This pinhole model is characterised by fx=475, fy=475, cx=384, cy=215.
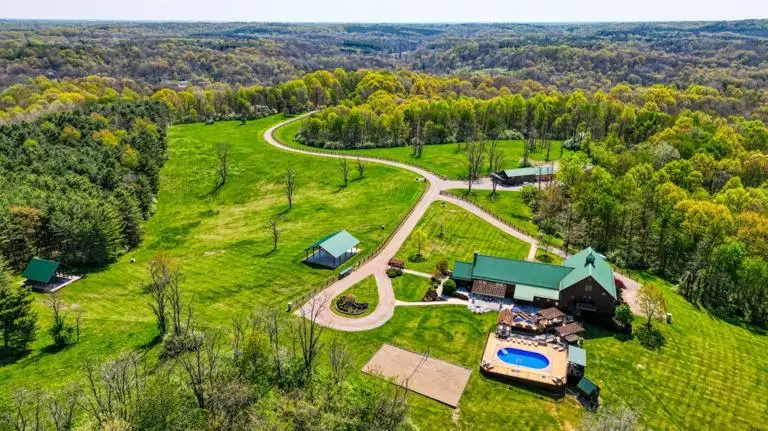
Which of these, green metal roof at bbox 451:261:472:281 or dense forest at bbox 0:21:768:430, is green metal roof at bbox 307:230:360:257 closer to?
green metal roof at bbox 451:261:472:281

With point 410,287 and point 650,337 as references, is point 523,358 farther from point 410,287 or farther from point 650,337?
point 410,287

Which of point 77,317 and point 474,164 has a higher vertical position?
point 474,164

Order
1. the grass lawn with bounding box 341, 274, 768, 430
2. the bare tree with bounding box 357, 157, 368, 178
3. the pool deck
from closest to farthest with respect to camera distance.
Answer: the grass lawn with bounding box 341, 274, 768, 430, the pool deck, the bare tree with bounding box 357, 157, 368, 178

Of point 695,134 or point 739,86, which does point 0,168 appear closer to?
point 695,134

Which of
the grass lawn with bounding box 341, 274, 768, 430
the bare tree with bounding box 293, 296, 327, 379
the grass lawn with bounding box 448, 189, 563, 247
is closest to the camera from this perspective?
the bare tree with bounding box 293, 296, 327, 379

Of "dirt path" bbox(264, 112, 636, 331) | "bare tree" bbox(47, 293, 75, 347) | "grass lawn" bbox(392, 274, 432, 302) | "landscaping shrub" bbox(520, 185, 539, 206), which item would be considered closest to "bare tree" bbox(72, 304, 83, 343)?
"bare tree" bbox(47, 293, 75, 347)

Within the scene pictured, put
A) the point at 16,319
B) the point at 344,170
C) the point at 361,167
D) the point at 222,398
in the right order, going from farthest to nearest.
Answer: the point at 361,167 < the point at 344,170 < the point at 16,319 < the point at 222,398

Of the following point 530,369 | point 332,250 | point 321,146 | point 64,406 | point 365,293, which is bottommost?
point 321,146

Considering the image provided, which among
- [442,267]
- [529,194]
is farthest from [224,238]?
[529,194]
